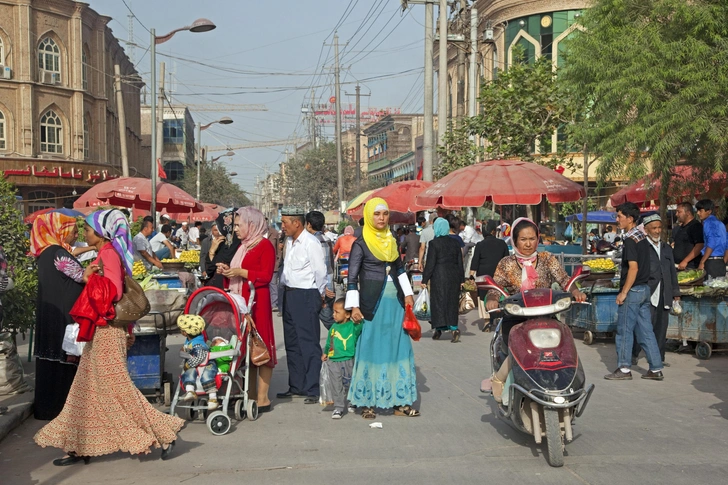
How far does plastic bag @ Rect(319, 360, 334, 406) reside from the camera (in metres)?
7.96

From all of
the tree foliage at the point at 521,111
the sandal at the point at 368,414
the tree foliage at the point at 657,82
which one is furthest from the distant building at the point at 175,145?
the sandal at the point at 368,414

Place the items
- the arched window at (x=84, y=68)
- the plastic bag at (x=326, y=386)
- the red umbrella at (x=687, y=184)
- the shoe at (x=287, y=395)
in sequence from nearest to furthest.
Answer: the plastic bag at (x=326, y=386), the shoe at (x=287, y=395), the red umbrella at (x=687, y=184), the arched window at (x=84, y=68)

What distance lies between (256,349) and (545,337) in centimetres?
277

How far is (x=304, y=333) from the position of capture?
8430 millimetres

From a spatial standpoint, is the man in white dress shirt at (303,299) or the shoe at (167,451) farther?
the man in white dress shirt at (303,299)

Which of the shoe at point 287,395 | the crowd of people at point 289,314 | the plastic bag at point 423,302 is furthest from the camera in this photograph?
the plastic bag at point 423,302

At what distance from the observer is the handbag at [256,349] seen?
757cm

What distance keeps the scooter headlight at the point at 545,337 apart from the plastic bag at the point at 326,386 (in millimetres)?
2439

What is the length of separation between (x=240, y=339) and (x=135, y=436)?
1629 millimetres

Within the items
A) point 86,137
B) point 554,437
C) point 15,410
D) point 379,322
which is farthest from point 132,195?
point 86,137

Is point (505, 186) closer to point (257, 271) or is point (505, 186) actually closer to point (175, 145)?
point (257, 271)

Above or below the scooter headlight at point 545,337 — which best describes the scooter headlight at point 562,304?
above

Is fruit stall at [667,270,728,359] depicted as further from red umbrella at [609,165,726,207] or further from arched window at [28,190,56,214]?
arched window at [28,190,56,214]

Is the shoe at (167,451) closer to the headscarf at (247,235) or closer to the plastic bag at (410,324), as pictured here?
the headscarf at (247,235)
